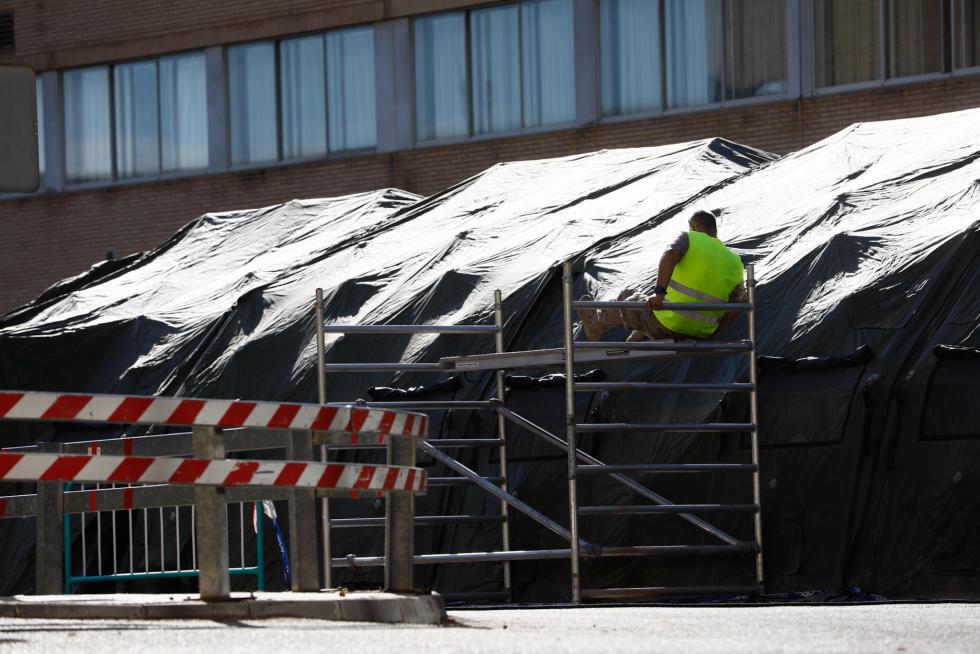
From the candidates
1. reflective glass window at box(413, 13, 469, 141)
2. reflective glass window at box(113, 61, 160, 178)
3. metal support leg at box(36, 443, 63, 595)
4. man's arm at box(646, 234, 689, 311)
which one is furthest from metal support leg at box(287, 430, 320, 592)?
reflective glass window at box(113, 61, 160, 178)

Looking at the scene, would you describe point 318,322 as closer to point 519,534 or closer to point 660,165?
point 519,534

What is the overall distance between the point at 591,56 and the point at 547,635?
743 inches

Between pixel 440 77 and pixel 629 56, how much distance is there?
3.08 metres

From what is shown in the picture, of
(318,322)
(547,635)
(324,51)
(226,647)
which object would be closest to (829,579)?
(318,322)

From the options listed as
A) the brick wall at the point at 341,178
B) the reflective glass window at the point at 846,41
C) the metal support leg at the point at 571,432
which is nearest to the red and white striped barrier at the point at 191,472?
the metal support leg at the point at 571,432

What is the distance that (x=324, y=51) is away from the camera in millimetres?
28953

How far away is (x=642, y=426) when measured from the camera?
13.5 meters

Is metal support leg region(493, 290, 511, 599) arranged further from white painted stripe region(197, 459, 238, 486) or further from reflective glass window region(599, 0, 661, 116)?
reflective glass window region(599, 0, 661, 116)

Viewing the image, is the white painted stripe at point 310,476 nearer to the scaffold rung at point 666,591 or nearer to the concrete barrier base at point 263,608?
the concrete barrier base at point 263,608

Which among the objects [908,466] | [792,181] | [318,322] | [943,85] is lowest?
[908,466]

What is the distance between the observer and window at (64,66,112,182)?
102ft

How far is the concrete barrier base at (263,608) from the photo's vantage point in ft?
29.2

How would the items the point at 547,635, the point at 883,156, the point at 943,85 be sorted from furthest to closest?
the point at 943,85 → the point at 883,156 → the point at 547,635

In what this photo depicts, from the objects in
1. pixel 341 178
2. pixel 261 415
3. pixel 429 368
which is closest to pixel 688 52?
pixel 341 178
